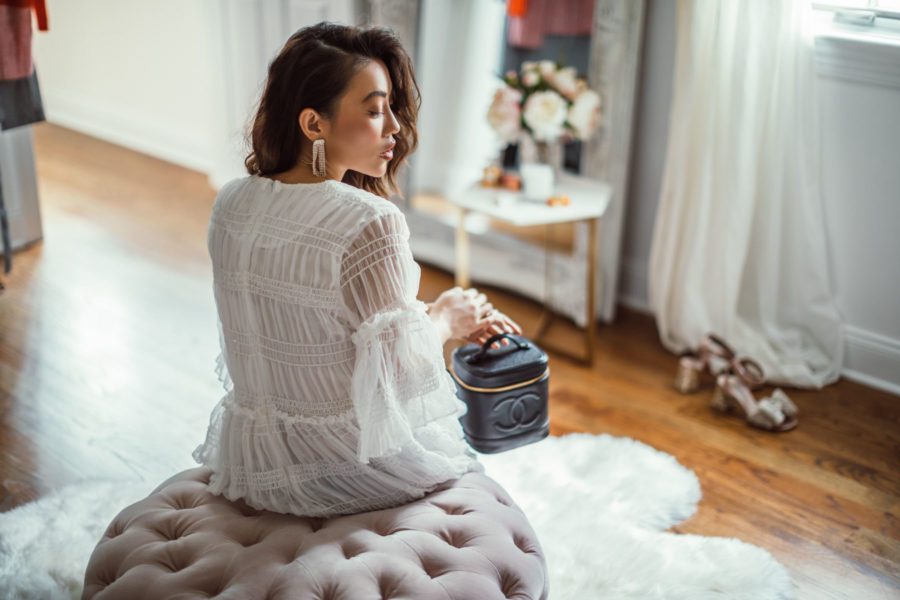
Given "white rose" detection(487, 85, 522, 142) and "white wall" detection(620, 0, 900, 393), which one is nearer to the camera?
"white wall" detection(620, 0, 900, 393)

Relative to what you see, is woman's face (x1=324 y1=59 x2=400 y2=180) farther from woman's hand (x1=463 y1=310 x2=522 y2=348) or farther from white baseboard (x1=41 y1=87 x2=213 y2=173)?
white baseboard (x1=41 y1=87 x2=213 y2=173)

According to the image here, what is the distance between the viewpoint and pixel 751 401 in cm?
285

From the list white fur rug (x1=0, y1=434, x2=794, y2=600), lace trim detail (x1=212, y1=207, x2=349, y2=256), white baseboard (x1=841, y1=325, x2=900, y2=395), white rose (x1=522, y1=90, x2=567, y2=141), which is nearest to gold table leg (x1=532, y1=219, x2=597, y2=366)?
white rose (x1=522, y1=90, x2=567, y2=141)

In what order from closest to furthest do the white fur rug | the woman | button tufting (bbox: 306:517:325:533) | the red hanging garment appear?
1. the woman
2. button tufting (bbox: 306:517:325:533)
3. the white fur rug
4. the red hanging garment

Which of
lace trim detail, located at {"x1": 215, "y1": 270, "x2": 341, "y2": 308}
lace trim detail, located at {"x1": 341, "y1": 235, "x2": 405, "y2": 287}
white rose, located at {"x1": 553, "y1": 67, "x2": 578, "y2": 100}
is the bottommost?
lace trim detail, located at {"x1": 215, "y1": 270, "x2": 341, "y2": 308}

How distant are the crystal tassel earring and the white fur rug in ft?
3.57

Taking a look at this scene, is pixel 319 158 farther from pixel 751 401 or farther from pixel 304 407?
pixel 751 401

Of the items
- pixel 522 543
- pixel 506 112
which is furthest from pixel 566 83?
pixel 522 543

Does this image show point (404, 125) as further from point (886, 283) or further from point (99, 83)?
point (99, 83)

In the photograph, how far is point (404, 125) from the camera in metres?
1.90

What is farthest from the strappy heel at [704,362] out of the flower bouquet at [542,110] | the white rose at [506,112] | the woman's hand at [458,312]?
the woman's hand at [458,312]

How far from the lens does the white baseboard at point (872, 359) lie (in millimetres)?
3006

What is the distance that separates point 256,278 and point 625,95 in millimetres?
1915

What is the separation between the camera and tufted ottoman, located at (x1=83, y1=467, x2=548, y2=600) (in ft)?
4.93
